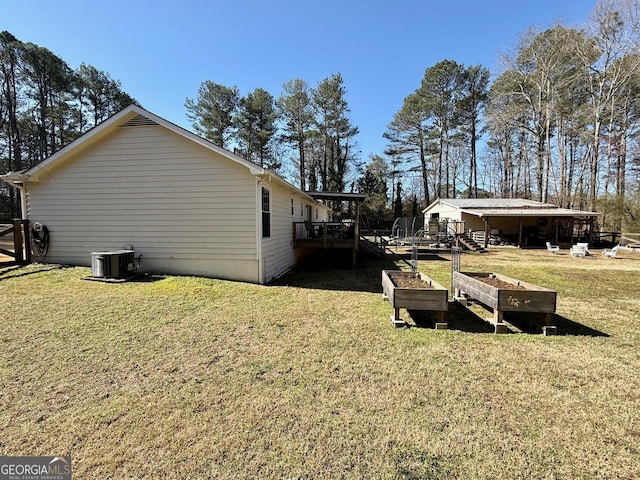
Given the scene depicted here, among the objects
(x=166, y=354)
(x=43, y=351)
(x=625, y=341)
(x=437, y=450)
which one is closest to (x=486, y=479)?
(x=437, y=450)

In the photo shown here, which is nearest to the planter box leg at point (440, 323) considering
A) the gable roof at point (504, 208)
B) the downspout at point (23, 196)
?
the downspout at point (23, 196)

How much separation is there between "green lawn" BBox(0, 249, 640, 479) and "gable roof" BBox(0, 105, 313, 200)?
12.7 ft

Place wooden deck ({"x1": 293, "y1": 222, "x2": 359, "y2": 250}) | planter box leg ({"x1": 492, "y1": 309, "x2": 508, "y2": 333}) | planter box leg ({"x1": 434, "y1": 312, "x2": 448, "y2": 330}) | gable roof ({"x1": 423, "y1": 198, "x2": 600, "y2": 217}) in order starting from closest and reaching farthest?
planter box leg ({"x1": 492, "y1": 309, "x2": 508, "y2": 333}) → planter box leg ({"x1": 434, "y1": 312, "x2": 448, "y2": 330}) → wooden deck ({"x1": 293, "y1": 222, "x2": 359, "y2": 250}) → gable roof ({"x1": 423, "y1": 198, "x2": 600, "y2": 217})

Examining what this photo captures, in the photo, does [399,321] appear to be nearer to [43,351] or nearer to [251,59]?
[43,351]

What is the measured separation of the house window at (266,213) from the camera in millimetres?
7898

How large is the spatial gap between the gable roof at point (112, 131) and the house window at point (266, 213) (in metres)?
0.50

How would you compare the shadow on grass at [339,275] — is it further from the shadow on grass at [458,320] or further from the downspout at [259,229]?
the shadow on grass at [458,320]

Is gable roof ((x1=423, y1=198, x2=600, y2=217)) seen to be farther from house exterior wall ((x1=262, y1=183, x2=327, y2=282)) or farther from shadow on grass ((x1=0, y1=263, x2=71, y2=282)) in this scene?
shadow on grass ((x1=0, y1=263, x2=71, y2=282))

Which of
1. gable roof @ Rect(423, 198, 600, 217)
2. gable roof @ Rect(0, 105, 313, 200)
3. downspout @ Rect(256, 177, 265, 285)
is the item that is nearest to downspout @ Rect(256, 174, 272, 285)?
downspout @ Rect(256, 177, 265, 285)

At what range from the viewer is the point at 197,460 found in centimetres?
197

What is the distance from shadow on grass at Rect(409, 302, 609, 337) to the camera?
14.5 ft

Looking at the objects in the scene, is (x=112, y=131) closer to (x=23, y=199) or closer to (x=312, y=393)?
(x=23, y=199)

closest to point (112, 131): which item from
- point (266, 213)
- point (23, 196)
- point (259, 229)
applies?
point (23, 196)

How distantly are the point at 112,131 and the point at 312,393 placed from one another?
8938 mm
